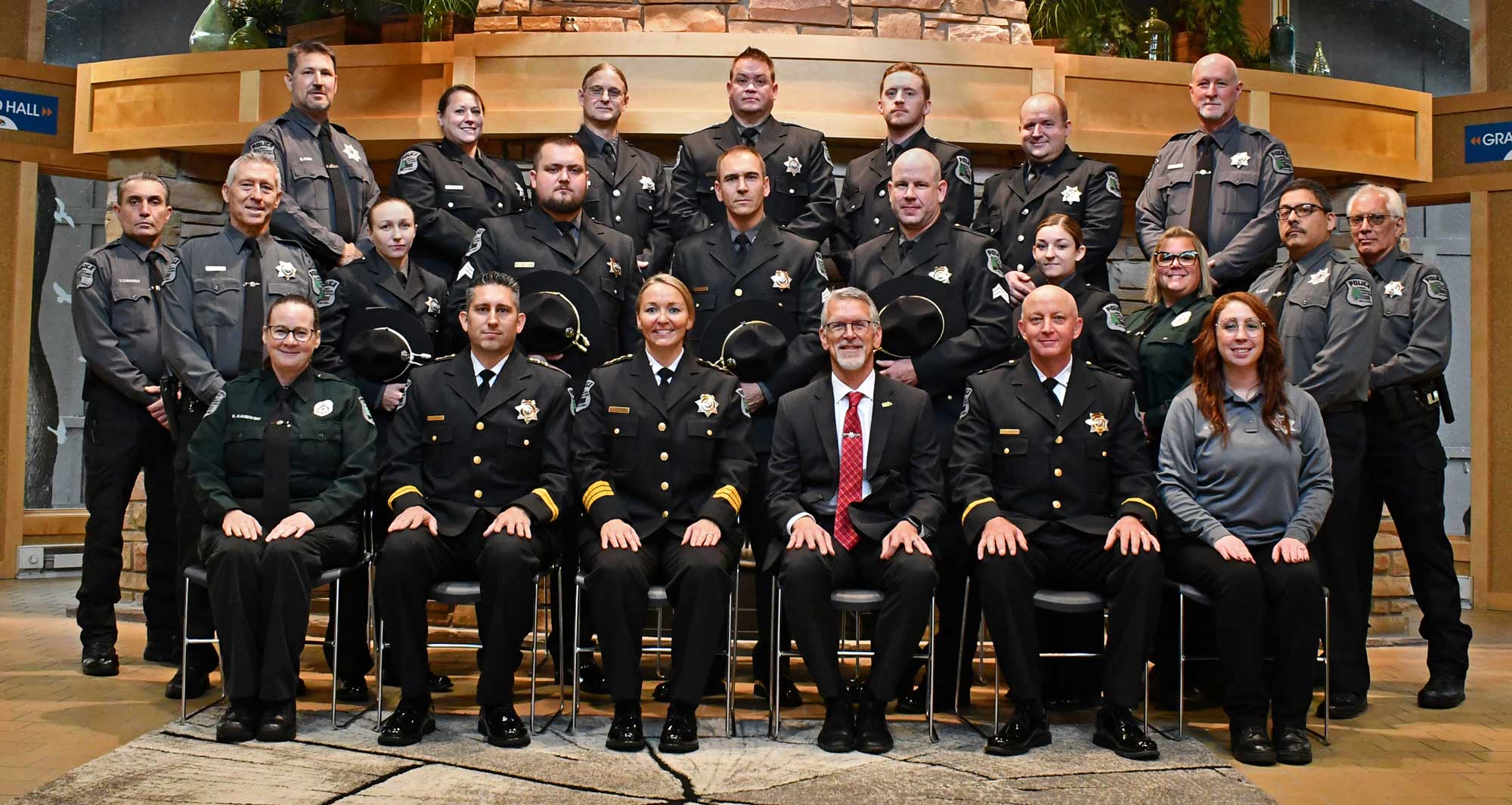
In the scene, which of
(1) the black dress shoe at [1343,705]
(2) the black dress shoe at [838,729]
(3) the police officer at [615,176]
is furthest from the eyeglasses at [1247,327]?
(3) the police officer at [615,176]

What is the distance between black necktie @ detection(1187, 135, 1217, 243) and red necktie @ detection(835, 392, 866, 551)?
168 cm

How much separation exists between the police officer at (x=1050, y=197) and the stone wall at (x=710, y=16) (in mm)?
1157

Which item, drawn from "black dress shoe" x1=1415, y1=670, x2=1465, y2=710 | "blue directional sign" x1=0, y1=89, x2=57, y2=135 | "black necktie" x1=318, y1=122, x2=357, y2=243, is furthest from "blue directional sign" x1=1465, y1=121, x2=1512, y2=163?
"blue directional sign" x1=0, y1=89, x2=57, y2=135

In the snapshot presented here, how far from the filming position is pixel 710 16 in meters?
5.98

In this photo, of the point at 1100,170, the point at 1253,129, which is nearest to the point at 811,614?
the point at 1100,170

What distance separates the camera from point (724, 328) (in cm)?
440

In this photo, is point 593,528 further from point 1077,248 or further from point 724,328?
point 1077,248

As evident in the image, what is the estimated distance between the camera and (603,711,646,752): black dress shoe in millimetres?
3617

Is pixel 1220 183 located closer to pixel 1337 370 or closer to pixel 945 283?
pixel 1337 370

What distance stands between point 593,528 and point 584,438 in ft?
0.94

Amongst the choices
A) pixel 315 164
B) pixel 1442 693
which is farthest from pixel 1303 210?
pixel 315 164

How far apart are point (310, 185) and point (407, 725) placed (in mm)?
2190

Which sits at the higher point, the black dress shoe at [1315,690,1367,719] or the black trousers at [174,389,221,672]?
the black trousers at [174,389,221,672]

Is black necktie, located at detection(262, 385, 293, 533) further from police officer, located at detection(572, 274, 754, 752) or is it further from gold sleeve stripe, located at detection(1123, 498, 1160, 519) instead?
gold sleeve stripe, located at detection(1123, 498, 1160, 519)
